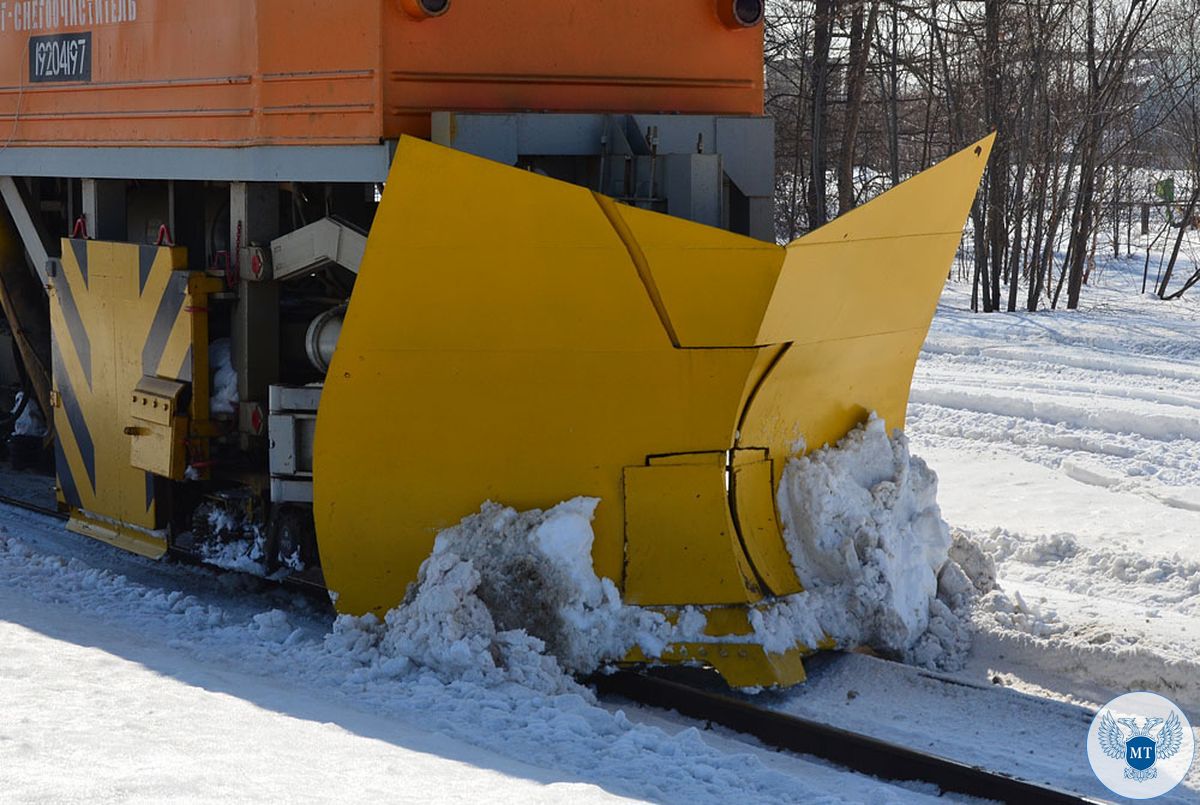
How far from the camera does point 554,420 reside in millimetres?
5418

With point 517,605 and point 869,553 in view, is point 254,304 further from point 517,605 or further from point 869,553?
point 869,553

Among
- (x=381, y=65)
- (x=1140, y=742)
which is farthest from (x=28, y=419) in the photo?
(x=1140, y=742)

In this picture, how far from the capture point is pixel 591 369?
5.36 metres

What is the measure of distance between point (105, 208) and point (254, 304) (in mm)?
1421

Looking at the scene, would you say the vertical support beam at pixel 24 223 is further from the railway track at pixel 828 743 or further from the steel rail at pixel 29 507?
the railway track at pixel 828 743

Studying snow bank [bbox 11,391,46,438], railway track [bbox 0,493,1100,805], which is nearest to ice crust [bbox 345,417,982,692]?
railway track [bbox 0,493,1100,805]

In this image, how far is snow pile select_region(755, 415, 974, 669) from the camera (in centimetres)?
571

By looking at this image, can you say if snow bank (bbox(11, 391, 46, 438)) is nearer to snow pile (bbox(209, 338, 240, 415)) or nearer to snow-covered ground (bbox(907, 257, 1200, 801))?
snow pile (bbox(209, 338, 240, 415))

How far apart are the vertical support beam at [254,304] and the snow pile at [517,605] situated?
1529mm

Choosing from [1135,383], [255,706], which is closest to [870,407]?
[255,706]

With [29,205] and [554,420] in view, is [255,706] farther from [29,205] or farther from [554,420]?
[29,205]

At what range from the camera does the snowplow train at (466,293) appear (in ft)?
17.1

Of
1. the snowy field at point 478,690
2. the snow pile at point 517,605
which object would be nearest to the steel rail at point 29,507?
the snowy field at point 478,690

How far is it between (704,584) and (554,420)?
0.81m
